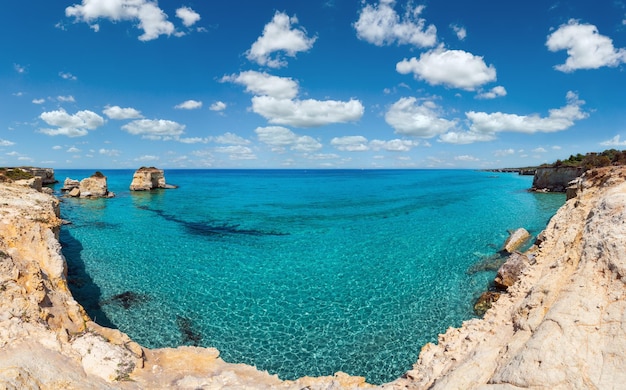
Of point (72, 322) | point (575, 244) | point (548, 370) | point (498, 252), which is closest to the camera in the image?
point (548, 370)

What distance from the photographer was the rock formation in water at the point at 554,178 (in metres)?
74.8

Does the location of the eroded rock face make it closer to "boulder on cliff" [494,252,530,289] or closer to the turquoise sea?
the turquoise sea

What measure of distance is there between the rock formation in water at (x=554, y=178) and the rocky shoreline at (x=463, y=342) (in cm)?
7551

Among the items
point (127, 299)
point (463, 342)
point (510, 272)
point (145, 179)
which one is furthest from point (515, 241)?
point (145, 179)

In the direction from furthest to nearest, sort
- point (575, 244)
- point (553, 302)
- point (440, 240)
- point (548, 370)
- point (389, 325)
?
point (440, 240), point (389, 325), point (575, 244), point (553, 302), point (548, 370)

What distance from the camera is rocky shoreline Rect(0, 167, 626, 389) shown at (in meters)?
7.82

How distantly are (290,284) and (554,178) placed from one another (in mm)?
86831

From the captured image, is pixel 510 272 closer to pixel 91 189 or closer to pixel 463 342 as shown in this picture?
pixel 463 342

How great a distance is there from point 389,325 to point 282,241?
18.8 meters

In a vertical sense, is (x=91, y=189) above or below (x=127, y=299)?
above

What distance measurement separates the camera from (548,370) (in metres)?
7.51

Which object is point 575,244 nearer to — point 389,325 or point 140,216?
A: point 389,325

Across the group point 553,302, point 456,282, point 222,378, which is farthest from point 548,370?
point 456,282

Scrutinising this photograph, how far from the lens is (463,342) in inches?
435
